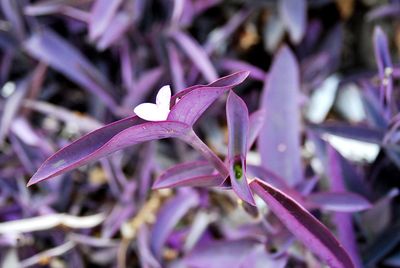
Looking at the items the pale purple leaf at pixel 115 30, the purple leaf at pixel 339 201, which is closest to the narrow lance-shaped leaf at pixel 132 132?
the purple leaf at pixel 339 201

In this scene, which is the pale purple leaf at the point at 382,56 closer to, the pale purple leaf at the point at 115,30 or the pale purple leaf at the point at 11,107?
the pale purple leaf at the point at 115,30

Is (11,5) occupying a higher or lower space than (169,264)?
higher

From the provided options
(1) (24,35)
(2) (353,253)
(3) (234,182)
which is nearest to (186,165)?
(3) (234,182)

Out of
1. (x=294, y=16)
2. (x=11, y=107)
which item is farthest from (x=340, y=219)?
(x=11, y=107)

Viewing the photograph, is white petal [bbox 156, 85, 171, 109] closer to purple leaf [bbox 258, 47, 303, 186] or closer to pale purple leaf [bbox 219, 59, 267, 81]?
purple leaf [bbox 258, 47, 303, 186]

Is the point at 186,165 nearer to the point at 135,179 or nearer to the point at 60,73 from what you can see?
the point at 135,179

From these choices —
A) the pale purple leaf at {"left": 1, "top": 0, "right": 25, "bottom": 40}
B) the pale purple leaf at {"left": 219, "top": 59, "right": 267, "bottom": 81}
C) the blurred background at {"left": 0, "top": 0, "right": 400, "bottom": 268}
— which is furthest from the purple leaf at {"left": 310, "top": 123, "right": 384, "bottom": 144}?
the pale purple leaf at {"left": 1, "top": 0, "right": 25, "bottom": 40}
